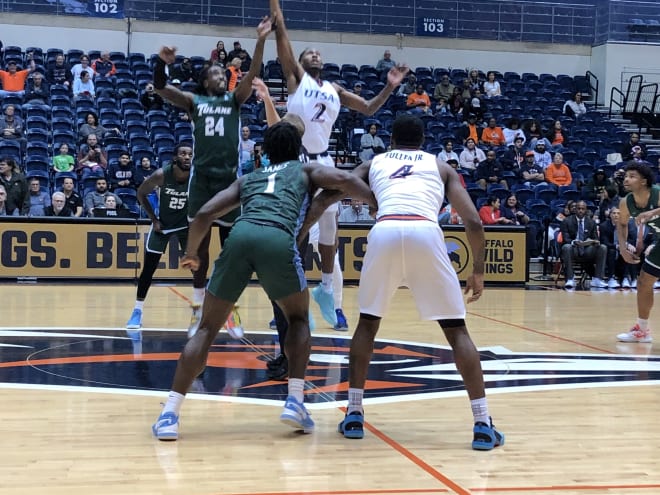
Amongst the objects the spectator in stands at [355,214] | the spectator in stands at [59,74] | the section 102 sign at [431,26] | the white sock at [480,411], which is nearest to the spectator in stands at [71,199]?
the spectator in stands at [355,214]

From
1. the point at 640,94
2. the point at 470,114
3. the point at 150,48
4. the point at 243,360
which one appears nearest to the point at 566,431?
the point at 243,360

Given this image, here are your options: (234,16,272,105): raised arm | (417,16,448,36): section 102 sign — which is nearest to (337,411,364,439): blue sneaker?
(234,16,272,105): raised arm

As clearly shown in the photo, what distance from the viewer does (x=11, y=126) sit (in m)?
17.9

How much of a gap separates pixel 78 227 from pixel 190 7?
37.1 feet

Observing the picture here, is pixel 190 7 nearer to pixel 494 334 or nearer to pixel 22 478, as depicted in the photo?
pixel 494 334

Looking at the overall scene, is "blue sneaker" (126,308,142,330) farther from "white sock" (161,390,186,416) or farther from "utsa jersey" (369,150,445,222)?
"utsa jersey" (369,150,445,222)

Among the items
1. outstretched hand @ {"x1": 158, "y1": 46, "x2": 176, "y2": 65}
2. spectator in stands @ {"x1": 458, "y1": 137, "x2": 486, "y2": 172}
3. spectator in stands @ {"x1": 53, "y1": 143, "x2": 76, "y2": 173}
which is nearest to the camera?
outstretched hand @ {"x1": 158, "y1": 46, "x2": 176, "y2": 65}

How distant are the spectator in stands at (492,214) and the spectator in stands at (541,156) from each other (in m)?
3.92

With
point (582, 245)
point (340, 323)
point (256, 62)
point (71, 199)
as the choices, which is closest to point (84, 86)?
point (71, 199)

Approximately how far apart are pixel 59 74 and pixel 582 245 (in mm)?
12434

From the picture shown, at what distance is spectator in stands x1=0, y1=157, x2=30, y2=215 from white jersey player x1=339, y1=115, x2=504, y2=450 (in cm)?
1157

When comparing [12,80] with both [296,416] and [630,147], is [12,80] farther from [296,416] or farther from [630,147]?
[296,416]

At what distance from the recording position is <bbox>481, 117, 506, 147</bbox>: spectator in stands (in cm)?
2152

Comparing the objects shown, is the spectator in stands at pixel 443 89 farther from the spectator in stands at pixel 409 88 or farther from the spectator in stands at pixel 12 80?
the spectator in stands at pixel 12 80
